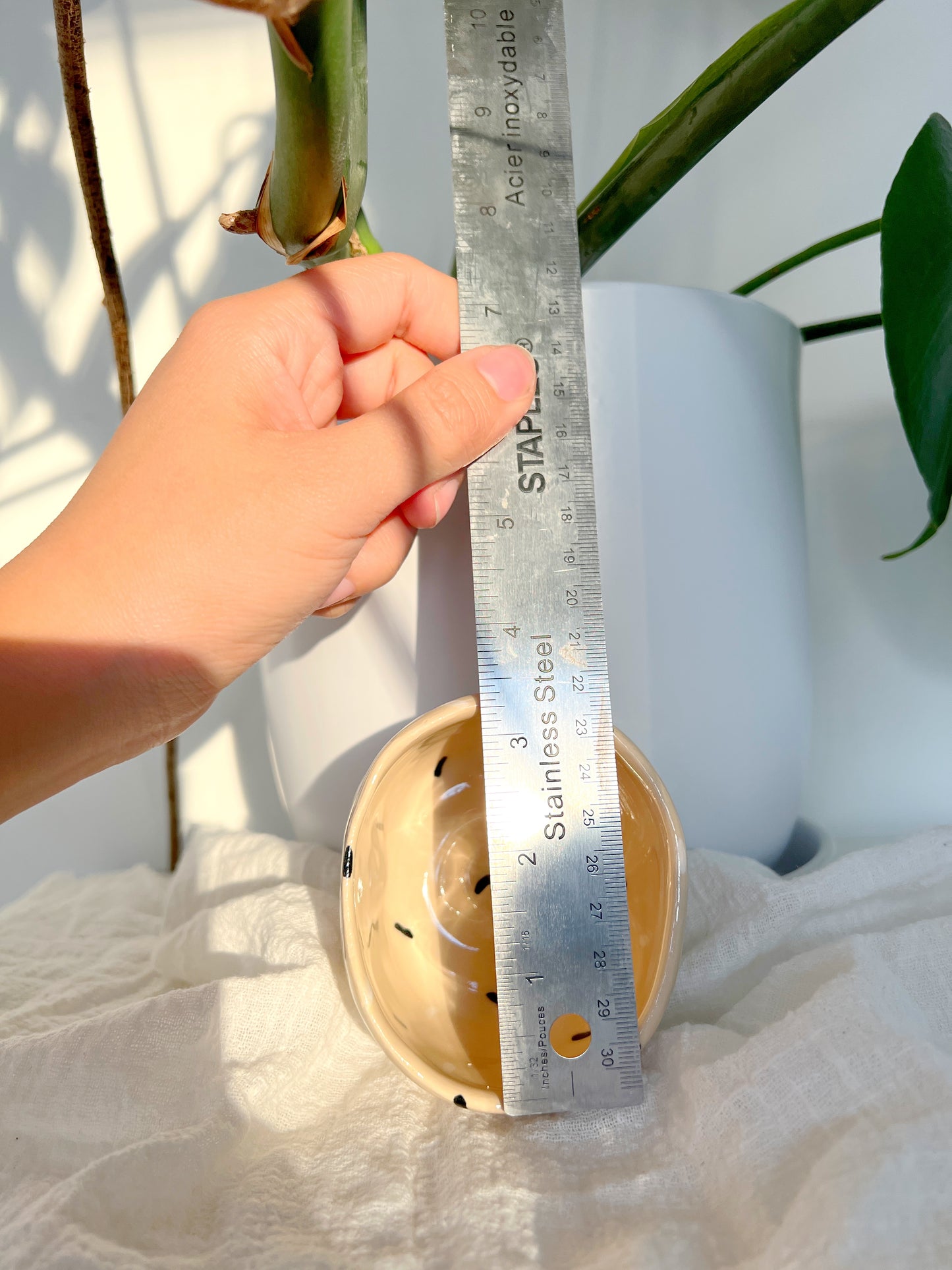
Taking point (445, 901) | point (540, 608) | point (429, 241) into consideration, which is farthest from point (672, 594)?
point (429, 241)

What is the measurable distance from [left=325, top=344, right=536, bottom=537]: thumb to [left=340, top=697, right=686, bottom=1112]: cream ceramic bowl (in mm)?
99

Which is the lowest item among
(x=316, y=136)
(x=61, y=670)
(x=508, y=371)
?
(x=61, y=670)

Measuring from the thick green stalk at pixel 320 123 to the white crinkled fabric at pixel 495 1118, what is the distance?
13.1 inches

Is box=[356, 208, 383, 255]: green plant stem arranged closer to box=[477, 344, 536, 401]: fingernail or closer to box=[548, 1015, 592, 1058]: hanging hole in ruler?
box=[477, 344, 536, 401]: fingernail

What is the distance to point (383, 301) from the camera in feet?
1.28

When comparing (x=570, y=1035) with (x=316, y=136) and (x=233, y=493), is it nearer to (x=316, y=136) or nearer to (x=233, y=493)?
(x=233, y=493)

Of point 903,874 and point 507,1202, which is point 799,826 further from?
point 507,1202

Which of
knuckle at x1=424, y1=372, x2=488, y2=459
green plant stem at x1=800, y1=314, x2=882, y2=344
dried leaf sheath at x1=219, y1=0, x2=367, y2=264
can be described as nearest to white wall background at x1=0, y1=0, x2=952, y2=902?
green plant stem at x1=800, y1=314, x2=882, y2=344

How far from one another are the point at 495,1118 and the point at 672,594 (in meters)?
0.24

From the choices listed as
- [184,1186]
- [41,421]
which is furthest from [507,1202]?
[41,421]

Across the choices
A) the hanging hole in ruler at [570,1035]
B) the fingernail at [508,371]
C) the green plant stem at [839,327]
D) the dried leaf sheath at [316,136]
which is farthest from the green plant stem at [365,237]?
the hanging hole in ruler at [570,1035]

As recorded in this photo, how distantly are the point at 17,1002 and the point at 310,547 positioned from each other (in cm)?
30

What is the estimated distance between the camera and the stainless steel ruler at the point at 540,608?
348 millimetres

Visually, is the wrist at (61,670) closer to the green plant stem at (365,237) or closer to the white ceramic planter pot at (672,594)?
the white ceramic planter pot at (672,594)
